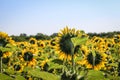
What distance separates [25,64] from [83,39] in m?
5.06

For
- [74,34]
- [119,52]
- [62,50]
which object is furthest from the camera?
[119,52]

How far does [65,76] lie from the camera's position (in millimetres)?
1970

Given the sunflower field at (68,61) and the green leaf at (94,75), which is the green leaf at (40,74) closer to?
the sunflower field at (68,61)

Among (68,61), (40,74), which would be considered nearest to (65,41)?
(68,61)

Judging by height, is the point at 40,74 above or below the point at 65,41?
below

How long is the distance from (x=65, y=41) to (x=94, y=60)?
902 millimetres

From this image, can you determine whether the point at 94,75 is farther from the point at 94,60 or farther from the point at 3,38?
the point at 3,38

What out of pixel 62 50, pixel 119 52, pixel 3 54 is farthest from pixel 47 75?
pixel 119 52

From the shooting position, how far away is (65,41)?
3703 mm

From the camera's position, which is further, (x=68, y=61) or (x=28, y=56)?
(x=28, y=56)

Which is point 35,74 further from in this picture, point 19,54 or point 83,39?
point 19,54

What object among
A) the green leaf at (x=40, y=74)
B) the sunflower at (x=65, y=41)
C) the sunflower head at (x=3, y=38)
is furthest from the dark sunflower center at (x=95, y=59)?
the green leaf at (x=40, y=74)

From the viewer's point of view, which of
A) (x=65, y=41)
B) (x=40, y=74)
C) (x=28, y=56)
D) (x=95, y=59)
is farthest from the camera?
(x=28, y=56)

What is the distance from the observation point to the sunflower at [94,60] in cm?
432
